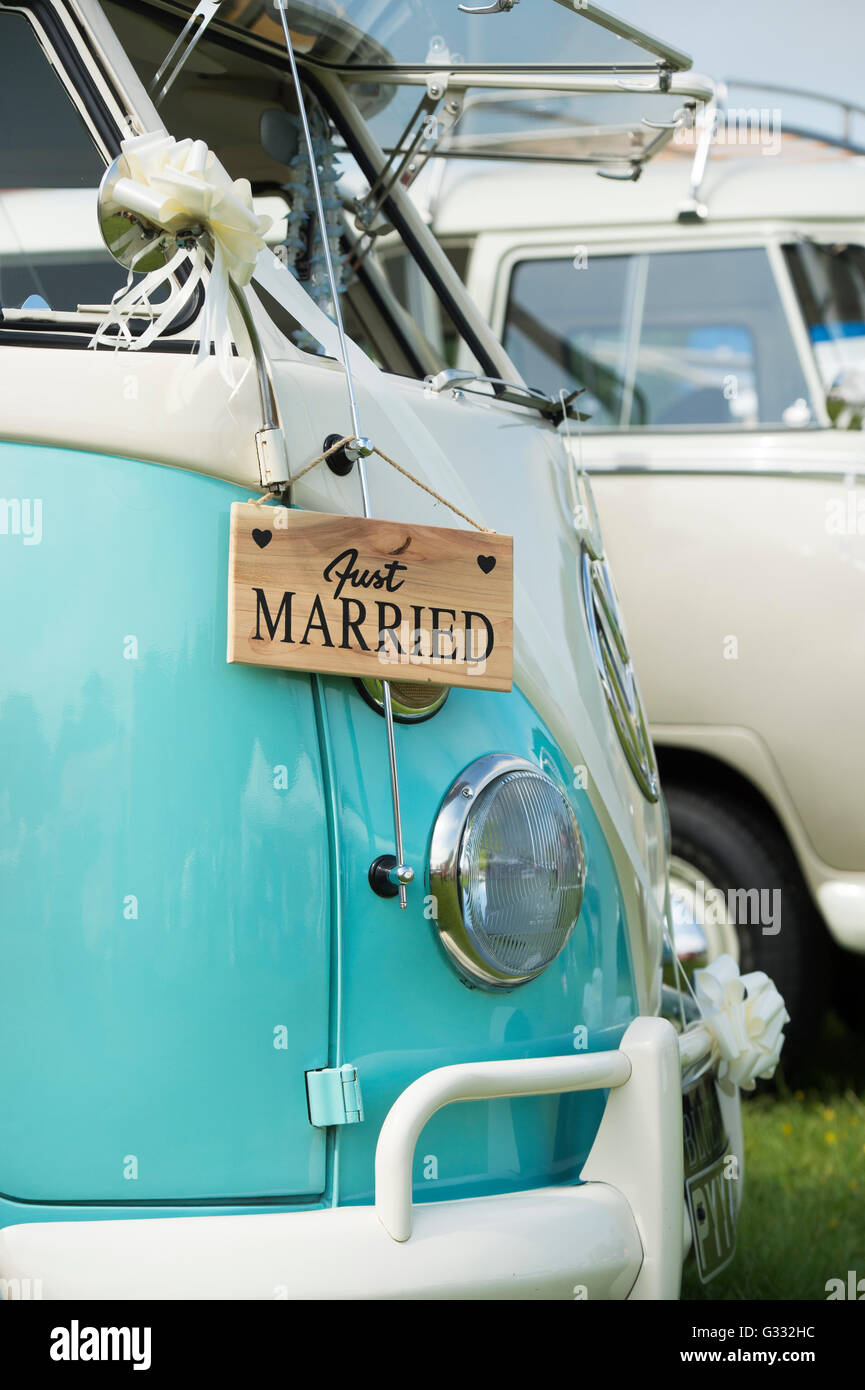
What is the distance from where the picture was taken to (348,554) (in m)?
1.73

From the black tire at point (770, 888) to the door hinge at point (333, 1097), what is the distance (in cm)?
285

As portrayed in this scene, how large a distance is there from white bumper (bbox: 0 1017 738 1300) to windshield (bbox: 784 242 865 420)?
10.1ft

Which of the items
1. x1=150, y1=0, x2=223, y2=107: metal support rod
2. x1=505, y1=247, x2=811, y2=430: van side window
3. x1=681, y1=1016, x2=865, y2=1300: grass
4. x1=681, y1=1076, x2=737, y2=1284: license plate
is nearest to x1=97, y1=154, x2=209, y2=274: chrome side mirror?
x1=150, y1=0, x2=223, y2=107: metal support rod

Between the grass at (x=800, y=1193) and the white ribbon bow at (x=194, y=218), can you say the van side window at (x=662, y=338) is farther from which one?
the white ribbon bow at (x=194, y=218)

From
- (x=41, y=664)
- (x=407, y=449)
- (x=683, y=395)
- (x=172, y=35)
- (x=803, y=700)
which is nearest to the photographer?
(x=41, y=664)

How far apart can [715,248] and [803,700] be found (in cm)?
148

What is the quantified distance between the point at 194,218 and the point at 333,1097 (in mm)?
1042

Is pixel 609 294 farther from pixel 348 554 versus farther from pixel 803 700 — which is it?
pixel 348 554

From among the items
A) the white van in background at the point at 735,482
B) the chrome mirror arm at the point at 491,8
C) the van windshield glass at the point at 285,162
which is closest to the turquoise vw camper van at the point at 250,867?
the van windshield glass at the point at 285,162

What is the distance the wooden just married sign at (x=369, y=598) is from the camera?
5.46 feet

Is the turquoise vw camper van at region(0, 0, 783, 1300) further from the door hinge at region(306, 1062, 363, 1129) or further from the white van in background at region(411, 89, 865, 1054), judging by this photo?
the white van in background at region(411, 89, 865, 1054)

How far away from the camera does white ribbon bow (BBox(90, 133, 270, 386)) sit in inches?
64.4

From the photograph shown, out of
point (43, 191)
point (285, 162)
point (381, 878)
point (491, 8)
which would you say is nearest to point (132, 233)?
point (43, 191)

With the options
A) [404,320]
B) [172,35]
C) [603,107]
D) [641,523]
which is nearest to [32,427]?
[172,35]
